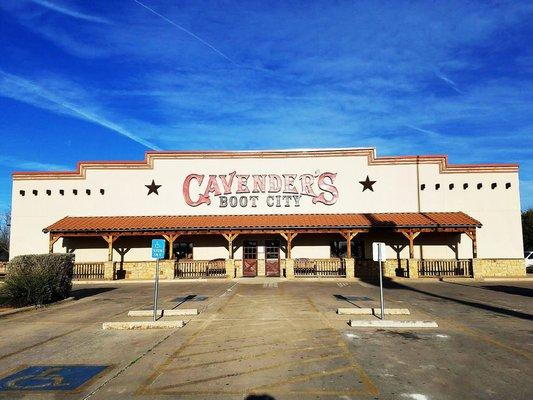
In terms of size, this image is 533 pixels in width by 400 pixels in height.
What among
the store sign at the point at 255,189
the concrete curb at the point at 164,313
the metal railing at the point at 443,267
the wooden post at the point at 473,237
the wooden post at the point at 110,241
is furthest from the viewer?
the store sign at the point at 255,189

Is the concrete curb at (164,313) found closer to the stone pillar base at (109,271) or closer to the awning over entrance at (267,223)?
the awning over entrance at (267,223)

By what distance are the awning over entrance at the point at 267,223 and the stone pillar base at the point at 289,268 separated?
6.81ft

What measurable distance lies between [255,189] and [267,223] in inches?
138

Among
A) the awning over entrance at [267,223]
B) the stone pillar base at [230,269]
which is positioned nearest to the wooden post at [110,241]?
the awning over entrance at [267,223]

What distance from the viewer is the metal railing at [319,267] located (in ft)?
87.1

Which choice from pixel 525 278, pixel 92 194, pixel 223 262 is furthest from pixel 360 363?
pixel 92 194

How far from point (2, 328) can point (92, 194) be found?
1879cm

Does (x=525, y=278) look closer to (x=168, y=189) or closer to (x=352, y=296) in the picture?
(x=352, y=296)

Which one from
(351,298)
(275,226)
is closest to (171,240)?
(275,226)

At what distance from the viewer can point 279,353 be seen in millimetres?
7996

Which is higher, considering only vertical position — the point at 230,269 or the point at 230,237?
the point at 230,237

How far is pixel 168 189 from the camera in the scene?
94.9 feet

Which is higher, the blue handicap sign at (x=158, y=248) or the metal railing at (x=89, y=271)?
the blue handicap sign at (x=158, y=248)

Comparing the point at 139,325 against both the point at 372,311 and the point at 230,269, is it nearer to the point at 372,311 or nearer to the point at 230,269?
the point at 372,311
